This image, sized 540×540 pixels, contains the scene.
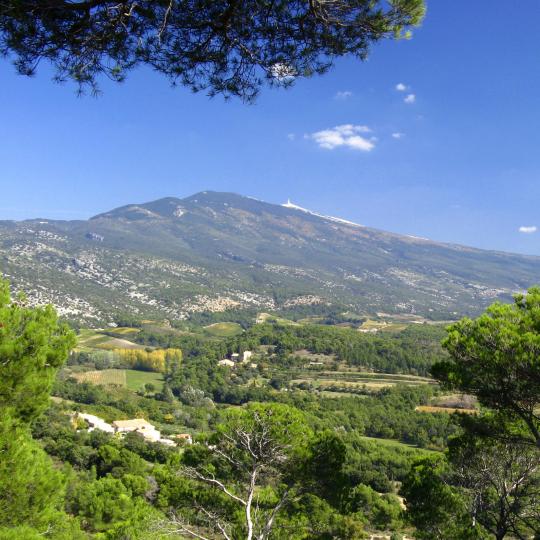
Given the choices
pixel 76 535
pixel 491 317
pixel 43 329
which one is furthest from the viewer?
pixel 76 535

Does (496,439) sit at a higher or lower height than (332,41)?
lower

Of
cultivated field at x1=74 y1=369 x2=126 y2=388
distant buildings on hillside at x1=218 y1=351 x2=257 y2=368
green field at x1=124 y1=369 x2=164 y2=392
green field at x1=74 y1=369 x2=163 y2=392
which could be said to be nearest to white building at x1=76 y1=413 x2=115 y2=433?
cultivated field at x1=74 y1=369 x2=126 y2=388

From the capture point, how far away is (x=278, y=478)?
9281 millimetres

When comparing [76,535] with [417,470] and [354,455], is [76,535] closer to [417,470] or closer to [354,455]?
[417,470]

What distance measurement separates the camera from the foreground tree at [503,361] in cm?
679

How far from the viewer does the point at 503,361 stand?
696 centimetres

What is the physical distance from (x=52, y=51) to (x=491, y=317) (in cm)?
801

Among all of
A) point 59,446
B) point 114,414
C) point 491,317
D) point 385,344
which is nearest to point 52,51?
point 491,317

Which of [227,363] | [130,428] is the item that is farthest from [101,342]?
[130,428]

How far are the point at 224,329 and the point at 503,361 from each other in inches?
5343

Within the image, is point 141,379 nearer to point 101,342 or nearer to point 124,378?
point 124,378

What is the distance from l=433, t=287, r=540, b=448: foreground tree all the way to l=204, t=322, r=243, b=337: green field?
124552 mm

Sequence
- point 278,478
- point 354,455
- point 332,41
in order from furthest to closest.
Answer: point 354,455, point 278,478, point 332,41

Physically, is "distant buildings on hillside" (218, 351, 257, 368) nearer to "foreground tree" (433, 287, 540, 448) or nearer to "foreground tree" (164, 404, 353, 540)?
"foreground tree" (164, 404, 353, 540)
